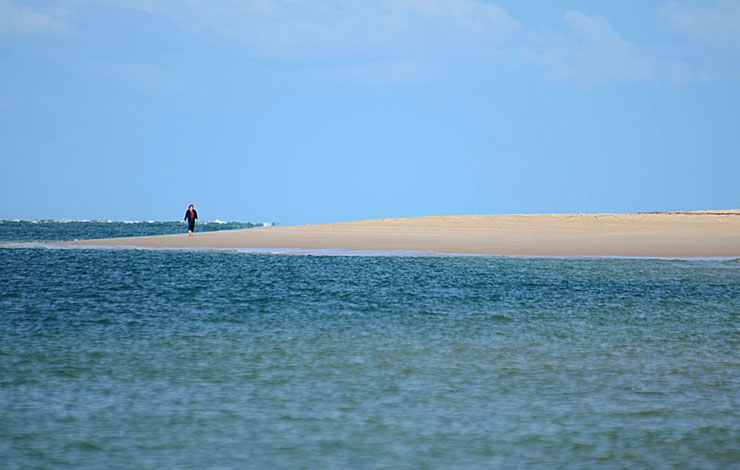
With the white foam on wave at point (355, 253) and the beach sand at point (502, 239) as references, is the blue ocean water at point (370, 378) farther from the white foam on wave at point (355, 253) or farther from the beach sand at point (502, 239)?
the beach sand at point (502, 239)

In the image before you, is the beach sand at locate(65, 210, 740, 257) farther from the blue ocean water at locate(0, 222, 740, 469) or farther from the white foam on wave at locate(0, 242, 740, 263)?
the blue ocean water at locate(0, 222, 740, 469)

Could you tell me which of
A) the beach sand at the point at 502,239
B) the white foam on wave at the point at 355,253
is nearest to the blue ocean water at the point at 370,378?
the white foam on wave at the point at 355,253

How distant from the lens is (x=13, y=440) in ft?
24.5

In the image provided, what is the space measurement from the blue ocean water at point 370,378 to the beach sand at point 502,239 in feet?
55.7

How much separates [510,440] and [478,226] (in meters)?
51.2

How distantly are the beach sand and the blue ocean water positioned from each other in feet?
55.7

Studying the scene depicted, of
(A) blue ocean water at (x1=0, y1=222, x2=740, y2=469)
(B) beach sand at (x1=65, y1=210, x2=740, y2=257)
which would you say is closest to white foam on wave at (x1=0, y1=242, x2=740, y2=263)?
(B) beach sand at (x1=65, y1=210, x2=740, y2=257)

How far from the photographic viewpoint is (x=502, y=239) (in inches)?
1786

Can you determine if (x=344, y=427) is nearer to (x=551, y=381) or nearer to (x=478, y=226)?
(x=551, y=381)

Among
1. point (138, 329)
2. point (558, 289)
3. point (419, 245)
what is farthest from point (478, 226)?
point (138, 329)

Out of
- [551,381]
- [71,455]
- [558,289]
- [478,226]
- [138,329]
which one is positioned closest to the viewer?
[71,455]

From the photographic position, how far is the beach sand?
38250 millimetres

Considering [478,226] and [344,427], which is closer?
[344,427]

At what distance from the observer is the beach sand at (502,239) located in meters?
38.2
